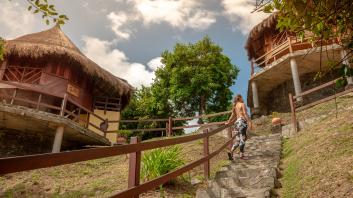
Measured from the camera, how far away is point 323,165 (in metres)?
5.38

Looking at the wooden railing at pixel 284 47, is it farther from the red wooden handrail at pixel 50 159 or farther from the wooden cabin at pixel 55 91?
the red wooden handrail at pixel 50 159

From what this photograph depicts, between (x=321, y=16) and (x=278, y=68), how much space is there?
15329mm

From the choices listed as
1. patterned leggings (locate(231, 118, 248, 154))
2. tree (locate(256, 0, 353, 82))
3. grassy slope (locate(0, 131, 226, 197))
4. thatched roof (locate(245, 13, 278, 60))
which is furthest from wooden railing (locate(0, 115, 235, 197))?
thatched roof (locate(245, 13, 278, 60))

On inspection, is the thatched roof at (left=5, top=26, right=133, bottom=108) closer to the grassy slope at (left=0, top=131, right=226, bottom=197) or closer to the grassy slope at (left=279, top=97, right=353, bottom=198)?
the grassy slope at (left=0, top=131, right=226, bottom=197)

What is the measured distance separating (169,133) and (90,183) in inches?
314

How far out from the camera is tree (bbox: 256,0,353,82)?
9.70 ft

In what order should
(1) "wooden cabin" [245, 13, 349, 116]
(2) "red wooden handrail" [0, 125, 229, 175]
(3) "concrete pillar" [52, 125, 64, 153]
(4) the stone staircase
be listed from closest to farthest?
(2) "red wooden handrail" [0, 125, 229, 175] < (4) the stone staircase < (3) "concrete pillar" [52, 125, 64, 153] < (1) "wooden cabin" [245, 13, 349, 116]

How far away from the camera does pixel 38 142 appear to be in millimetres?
13031

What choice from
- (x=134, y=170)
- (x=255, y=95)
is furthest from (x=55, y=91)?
(x=134, y=170)

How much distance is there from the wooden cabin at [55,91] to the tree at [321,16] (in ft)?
31.6

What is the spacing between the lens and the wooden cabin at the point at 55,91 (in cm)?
1141

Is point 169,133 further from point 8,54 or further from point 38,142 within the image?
point 8,54

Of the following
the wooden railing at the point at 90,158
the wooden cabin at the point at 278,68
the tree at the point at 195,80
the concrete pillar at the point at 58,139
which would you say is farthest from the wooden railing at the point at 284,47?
the wooden railing at the point at 90,158

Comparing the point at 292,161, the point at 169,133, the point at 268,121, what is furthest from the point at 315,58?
the point at 292,161
